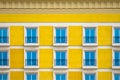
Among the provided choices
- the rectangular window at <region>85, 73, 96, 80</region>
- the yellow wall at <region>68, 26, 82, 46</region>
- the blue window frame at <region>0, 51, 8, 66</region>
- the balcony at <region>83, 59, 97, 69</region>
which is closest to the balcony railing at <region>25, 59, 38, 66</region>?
the blue window frame at <region>0, 51, 8, 66</region>

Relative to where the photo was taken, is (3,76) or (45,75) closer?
(45,75)

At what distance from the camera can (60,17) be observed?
1831 cm

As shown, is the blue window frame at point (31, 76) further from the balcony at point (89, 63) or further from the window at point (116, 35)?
the window at point (116, 35)

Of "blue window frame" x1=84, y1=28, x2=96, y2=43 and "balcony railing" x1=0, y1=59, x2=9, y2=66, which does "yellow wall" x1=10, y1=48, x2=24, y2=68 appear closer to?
"balcony railing" x1=0, y1=59, x2=9, y2=66

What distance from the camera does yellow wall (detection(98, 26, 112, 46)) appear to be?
59.8 feet

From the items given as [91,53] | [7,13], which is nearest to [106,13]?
[91,53]

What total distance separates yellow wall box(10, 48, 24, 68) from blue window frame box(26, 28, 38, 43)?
634 mm

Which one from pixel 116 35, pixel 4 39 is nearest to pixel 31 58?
pixel 4 39

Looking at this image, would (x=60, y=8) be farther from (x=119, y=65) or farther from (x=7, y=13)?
(x=119, y=65)

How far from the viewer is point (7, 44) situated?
18.2 metres

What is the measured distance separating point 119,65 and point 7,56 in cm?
546

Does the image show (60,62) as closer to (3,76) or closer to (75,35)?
(75,35)

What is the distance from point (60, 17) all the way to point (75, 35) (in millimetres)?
1142

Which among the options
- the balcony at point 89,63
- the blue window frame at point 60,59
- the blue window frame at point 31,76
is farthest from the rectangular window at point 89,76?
the blue window frame at point 31,76
